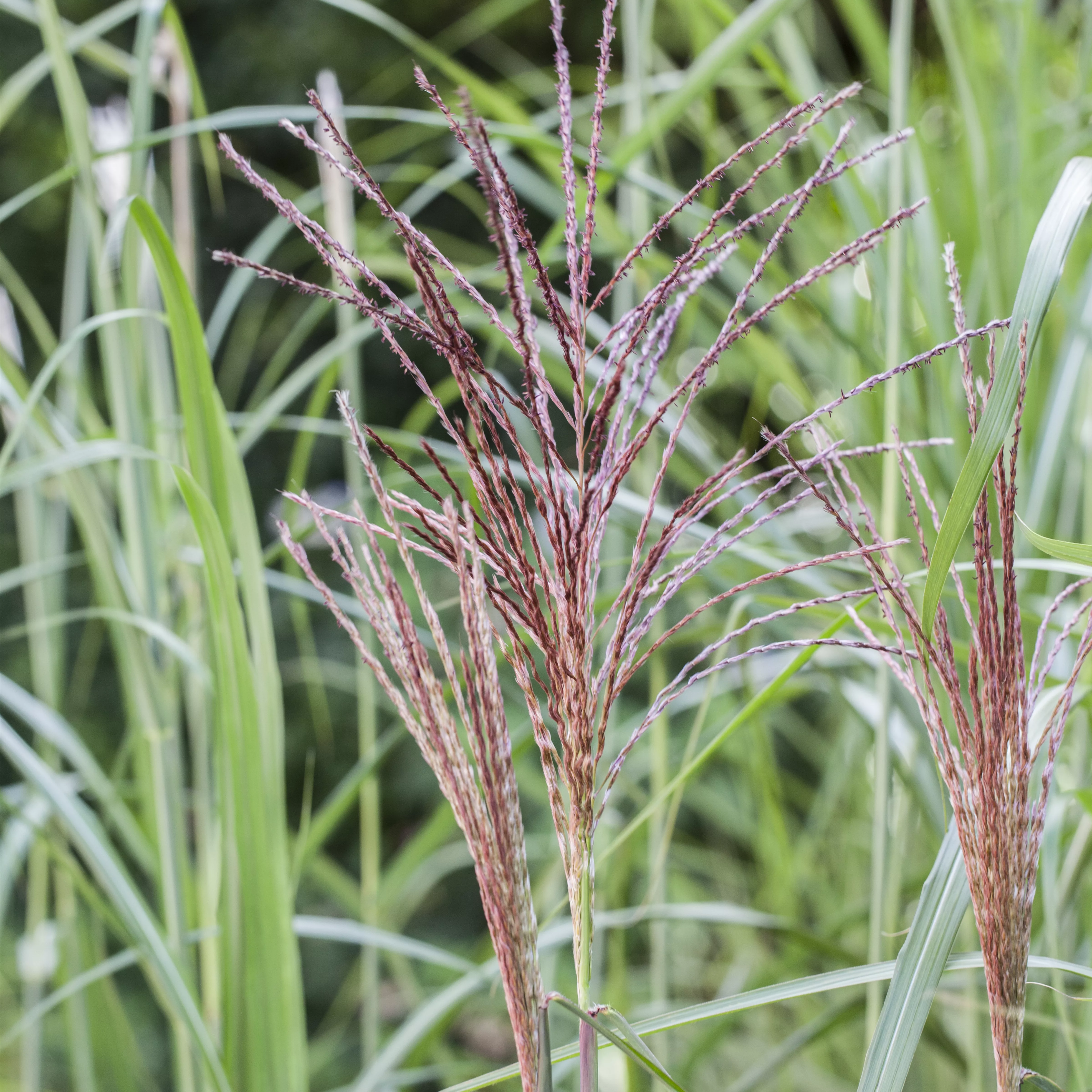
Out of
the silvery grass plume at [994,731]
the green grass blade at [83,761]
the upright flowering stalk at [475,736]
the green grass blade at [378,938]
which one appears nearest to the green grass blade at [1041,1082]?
the silvery grass plume at [994,731]

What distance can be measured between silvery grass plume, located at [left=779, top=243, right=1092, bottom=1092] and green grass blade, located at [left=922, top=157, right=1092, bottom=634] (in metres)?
0.01

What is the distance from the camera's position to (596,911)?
1.43 ft

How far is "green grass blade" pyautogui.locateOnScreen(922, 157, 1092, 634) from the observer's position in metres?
0.16

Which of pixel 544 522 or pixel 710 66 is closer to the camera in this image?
pixel 544 522

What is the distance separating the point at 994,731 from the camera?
0.61ft

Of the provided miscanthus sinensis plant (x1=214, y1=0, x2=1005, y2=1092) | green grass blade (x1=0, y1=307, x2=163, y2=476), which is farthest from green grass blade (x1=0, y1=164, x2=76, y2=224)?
miscanthus sinensis plant (x1=214, y1=0, x2=1005, y2=1092)

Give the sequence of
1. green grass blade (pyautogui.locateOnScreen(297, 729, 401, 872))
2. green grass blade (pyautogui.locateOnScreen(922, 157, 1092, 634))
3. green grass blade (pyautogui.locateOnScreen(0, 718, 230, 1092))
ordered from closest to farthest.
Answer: green grass blade (pyautogui.locateOnScreen(922, 157, 1092, 634)), green grass blade (pyautogui.locateOnScreen(0, 718, 230, 1092)), green grass blade (pyautogui.locateOnScreen(297, 729, 401, 872))

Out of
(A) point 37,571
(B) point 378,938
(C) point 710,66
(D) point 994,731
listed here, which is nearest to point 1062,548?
(D) point 994,731

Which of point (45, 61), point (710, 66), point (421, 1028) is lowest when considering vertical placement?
point (421, 1028)

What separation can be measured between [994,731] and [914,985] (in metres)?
0.06

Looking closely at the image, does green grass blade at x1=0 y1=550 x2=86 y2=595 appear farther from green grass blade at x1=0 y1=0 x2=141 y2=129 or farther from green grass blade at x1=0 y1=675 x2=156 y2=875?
green grass blade at x1=0 y1=0 x2=141 y2=129

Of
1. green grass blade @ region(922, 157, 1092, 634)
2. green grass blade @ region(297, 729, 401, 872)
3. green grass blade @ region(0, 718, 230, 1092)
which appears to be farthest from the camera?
green grass blade @ region(297, 729, 401, 872)

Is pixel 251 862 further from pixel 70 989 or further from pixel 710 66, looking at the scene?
pixel 710 66

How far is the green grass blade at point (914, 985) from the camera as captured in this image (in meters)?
0.18
